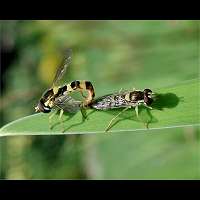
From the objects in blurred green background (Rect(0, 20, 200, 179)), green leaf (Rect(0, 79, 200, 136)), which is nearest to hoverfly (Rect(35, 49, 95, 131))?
green leaf (Rect(0, 79, 200, 136))

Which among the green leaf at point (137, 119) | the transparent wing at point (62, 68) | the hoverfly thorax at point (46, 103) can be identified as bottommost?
the green leaf at point (137, 119)

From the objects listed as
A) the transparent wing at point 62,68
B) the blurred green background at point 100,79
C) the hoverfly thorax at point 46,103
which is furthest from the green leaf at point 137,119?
the blurred green background at point 100,79

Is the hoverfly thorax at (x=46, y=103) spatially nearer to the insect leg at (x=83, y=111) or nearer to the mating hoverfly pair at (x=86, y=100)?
the mating hoverfly pair at (x=86, y=100)

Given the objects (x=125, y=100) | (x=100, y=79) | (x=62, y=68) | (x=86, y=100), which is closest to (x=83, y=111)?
(x=86, y=100)

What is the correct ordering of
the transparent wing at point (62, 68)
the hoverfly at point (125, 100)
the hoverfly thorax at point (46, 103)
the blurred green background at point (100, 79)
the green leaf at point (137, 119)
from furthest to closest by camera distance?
the blurred green background at point (100, 79) → the transparent wing at point (62, 68) → the hoverfly thorax at point (46, 103) → the hoverfly at point (125, 100) → the green leaf at point (137, 119)

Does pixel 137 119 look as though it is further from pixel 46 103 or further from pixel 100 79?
pixel 100 79

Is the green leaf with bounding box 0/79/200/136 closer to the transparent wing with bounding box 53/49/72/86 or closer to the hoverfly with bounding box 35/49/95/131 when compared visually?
the hoverfly with bounding box 35/49/95/131

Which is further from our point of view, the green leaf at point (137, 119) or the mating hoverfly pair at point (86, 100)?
the mating hoverfly pair at point (86, 100)

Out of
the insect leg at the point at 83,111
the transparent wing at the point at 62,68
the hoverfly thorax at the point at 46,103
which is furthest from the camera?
the transparent wing at the point at 62,68
